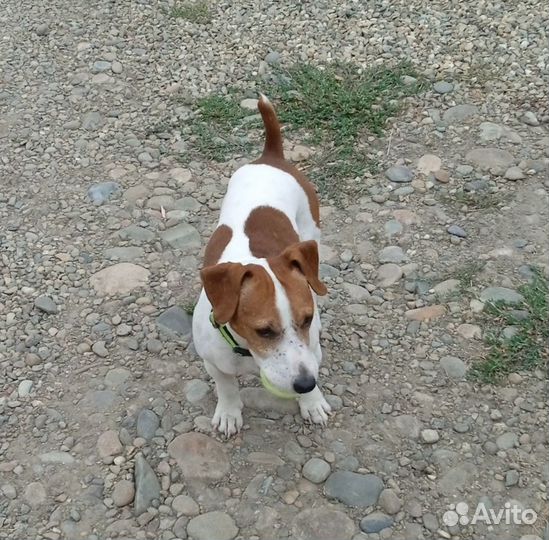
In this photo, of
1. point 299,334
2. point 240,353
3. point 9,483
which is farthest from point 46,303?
point 299,334

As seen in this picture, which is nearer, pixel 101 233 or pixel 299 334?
pixel 299 334

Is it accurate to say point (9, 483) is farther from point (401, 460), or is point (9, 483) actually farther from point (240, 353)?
point (401, 460)

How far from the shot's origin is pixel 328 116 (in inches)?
252

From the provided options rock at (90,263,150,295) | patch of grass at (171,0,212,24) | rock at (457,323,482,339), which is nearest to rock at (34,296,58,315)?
rock at (90,263,150,295)

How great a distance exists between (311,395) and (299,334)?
2.57 ft

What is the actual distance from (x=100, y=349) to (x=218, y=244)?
3.69 feet

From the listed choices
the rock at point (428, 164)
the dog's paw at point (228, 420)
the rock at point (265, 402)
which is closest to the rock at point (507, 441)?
the rock at point (265, 402)

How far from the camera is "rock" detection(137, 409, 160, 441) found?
4.33m

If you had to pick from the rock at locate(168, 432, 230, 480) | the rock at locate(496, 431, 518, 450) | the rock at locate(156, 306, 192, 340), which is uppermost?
the rock at locate(496, 431, 518, 450)

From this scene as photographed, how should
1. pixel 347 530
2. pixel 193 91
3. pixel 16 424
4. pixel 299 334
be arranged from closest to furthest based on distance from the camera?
pixel 299 334, pixel 347 530, pixel 16 424, pixel 193 91

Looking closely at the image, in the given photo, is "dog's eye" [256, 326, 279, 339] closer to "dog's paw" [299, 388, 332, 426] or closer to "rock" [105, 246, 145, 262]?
"dog's paw" [299, 388, 332, 426]

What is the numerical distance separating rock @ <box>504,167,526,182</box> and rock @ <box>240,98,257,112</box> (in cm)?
203

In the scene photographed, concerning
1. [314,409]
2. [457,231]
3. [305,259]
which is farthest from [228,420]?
[457,231]

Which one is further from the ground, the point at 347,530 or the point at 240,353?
the point at 240,353
